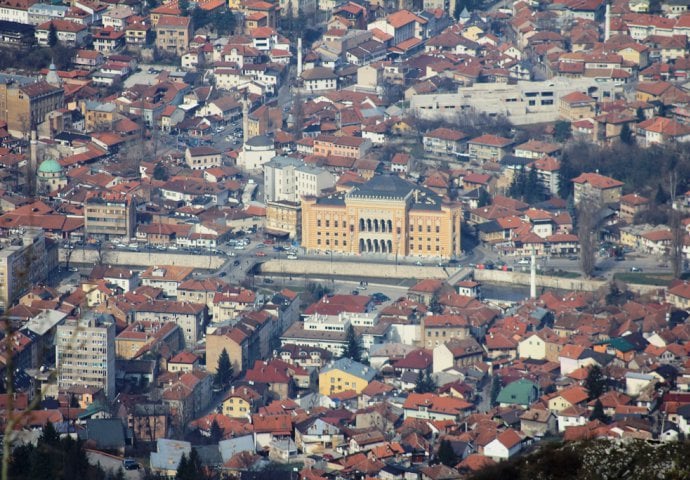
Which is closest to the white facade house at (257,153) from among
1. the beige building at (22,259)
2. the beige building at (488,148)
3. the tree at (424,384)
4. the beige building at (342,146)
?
the beige building at (342,146)

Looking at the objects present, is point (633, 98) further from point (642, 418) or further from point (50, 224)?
point (642, 418)

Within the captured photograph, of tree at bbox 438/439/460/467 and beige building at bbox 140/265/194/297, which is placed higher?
tree at bbox 438/439/460/467

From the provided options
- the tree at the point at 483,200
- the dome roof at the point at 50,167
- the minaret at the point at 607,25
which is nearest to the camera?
the tree at the point at 483,200

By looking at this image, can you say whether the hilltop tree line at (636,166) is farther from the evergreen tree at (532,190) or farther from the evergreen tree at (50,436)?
the evergreen tree at (50,436)

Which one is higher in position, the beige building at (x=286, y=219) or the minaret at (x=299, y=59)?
the minaret at (x=299, y=59)

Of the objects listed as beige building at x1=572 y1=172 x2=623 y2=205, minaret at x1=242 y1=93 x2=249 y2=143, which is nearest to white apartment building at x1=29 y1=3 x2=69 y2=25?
minaret at x1=242 y1=93 x2=249 y2=143

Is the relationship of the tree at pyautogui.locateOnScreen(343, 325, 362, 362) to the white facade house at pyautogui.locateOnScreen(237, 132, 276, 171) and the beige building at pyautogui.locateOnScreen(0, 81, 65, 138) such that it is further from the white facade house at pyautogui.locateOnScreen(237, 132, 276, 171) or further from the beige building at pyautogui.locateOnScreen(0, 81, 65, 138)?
the beige building at pyautogui.locateOnScreen(0, 81, 65, 138)

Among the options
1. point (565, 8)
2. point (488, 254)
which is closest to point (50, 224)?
point (488, 254)
